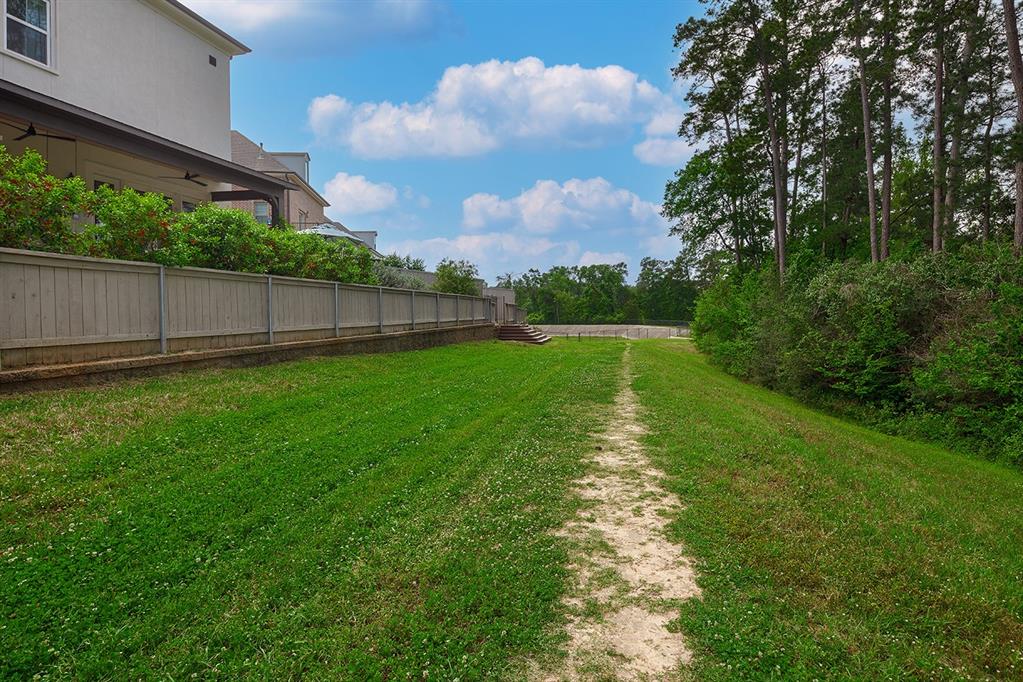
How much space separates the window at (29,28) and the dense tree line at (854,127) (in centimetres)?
2116

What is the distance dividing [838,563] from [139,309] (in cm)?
842

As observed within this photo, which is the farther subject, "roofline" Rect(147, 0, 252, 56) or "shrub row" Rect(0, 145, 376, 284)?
"roofline" Rect(147, 0, 252, 56)

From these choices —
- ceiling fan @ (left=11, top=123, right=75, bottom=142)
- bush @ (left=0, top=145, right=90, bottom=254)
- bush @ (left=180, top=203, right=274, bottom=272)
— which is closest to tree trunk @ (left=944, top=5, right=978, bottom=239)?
bush @ (left=180, top=203, right=274, bottom=272)

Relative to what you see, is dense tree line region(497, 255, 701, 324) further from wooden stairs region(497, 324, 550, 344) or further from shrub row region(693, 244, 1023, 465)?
shrub row region(693, 244, 1023, 465)

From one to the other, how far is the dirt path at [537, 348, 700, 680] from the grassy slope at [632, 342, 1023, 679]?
0.54 ft

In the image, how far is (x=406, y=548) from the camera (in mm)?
3820

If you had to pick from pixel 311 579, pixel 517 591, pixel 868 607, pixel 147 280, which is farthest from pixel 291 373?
pixel 868 607

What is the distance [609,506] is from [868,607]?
1.93 meters

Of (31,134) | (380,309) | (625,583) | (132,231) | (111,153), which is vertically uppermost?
(111,153)

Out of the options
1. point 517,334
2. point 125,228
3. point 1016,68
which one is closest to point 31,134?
point 125,228

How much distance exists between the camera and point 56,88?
38.6ft

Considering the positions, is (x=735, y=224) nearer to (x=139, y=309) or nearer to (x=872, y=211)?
(x=872, y=211)

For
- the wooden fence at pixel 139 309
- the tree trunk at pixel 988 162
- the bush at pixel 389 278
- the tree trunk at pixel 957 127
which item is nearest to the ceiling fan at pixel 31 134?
the wooden fence at pixel 139 309

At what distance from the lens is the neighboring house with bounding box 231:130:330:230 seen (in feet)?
90.1
